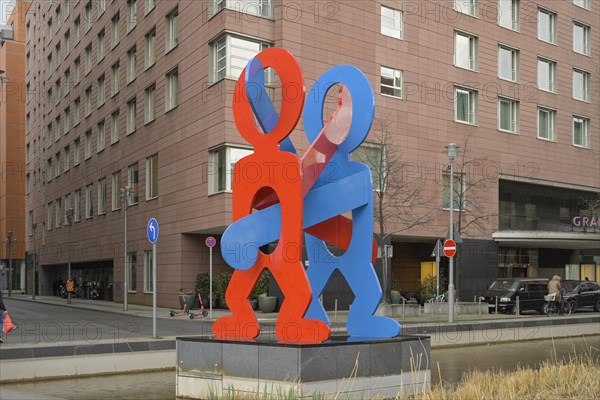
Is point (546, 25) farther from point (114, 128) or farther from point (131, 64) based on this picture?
point (114, 128)

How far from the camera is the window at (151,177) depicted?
42.6 meters

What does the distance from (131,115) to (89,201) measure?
1079cm

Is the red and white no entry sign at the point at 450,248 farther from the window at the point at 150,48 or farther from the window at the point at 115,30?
the window at the point at 115,30

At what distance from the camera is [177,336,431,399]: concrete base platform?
10547 millimetres

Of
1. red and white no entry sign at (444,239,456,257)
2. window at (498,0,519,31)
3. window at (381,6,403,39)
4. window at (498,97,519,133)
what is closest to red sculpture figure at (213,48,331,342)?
red and white no entry sign at (444,239,456,257)

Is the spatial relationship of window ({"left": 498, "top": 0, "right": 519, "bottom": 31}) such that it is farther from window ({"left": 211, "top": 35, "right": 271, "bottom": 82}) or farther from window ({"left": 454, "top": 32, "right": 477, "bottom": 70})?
window ({"left": 211, "top": 35, "right": 271, "bottom": 82})

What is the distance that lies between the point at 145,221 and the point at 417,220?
598 inches

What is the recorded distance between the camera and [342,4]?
36.9 meters

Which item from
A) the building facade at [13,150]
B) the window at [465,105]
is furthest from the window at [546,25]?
the building facade at [13,150]

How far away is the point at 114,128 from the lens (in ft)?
164

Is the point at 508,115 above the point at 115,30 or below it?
below

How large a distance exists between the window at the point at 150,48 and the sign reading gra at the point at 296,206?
1239 inches

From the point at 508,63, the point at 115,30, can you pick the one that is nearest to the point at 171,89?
the point at 115,30

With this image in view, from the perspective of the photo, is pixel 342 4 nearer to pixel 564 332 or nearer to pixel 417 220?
pixel 417 220
